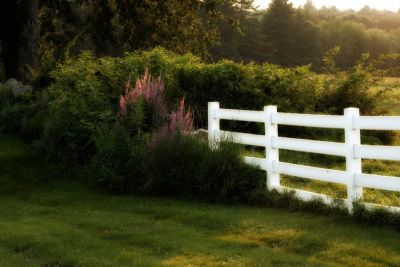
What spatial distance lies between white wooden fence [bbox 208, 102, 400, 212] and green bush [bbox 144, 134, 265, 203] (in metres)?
0.25

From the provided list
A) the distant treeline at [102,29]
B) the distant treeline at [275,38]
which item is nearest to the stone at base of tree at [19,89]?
the distant treeline at [102,29]

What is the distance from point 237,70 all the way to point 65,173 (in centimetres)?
404

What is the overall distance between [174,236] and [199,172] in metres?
2.31

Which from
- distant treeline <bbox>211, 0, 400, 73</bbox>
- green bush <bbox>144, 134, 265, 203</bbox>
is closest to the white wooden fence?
green bush <bbox>144, 134, 265, 203</bbox>

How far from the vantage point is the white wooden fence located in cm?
762

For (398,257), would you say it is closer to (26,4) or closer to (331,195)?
(331,195)

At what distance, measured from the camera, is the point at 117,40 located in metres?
27.1

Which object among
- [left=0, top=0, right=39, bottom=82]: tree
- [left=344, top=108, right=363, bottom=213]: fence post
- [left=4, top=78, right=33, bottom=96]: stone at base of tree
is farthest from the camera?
[left=0, top=0, right=39, bottom=82]: tree

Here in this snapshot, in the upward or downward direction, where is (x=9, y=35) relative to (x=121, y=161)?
upward

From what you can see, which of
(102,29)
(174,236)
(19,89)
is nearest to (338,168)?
(174,236)

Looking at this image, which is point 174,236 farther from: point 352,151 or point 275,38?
point 275,38

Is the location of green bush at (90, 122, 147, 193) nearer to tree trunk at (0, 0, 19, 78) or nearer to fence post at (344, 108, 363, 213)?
fence post at (344, 108, 363, 213)

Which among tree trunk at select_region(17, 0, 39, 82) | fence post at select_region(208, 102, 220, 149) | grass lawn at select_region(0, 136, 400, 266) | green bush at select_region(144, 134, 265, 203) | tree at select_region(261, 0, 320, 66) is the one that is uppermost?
tree at select_region(261, 0, 320, 66)

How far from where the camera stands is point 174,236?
7.53m
